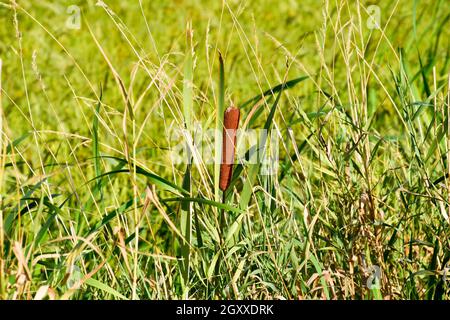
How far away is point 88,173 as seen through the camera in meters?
3.13

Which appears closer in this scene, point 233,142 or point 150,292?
point 233,142

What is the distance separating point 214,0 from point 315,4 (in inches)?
21.1

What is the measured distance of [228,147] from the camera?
1918mm

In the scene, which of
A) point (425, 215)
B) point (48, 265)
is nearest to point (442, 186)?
point (425, 215)

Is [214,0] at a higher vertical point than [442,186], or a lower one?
higher

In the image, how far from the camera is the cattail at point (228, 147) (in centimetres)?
191

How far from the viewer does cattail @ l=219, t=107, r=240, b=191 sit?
191 cm

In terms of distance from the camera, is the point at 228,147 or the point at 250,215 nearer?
the point at 228,147

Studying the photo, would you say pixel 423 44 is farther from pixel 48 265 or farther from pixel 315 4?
pixel 48 265
